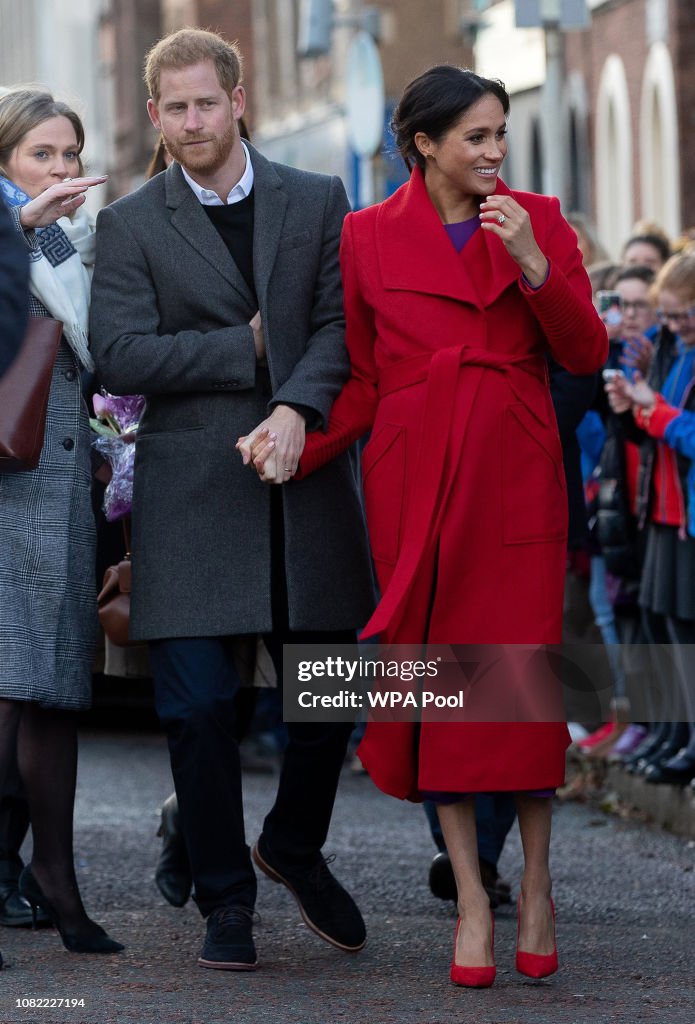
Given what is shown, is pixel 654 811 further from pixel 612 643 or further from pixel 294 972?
pixel 294 972

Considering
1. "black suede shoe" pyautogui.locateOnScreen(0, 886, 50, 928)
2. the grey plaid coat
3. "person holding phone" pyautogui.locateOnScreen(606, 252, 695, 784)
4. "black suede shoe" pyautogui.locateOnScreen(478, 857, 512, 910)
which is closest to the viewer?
the grey plaid coat

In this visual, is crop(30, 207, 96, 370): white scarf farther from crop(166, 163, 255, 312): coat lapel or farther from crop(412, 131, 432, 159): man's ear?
crop(412, 131, 432, 159): man's ear

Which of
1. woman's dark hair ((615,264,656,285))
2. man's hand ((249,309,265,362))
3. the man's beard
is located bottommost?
woman's dark hair ((615,264,656,285))

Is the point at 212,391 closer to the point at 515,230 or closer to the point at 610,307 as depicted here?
the point at 515,230

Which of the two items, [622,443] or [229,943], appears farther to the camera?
[622,443]

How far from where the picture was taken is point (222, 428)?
19.6 feet

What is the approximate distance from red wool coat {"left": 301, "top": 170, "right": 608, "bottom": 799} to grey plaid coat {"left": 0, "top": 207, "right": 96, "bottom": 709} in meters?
0.77

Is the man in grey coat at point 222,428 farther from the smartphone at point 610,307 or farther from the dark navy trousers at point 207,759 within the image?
the smartphone at point 610,307

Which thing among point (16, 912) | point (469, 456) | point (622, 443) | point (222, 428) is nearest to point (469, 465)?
point (469, 456)

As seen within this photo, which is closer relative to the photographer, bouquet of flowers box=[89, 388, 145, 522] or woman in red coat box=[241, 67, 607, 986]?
woman in red coat box=[241, 67, 607, 986]

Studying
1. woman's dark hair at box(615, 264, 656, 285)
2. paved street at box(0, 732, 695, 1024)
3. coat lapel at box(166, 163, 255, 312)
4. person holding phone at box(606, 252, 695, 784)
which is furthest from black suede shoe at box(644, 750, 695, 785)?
coat lapel at box(166, 163, 255, 312)

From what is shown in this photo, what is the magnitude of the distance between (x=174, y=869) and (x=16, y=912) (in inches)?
18.0

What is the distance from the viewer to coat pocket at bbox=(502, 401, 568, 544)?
18.7ft

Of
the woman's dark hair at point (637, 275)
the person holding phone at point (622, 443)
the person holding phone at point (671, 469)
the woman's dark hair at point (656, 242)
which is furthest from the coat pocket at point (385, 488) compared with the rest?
the woman's dark hair at point (656, 242)
